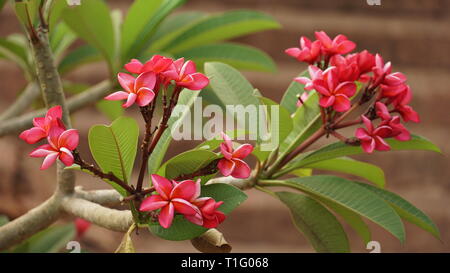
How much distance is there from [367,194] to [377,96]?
102mm

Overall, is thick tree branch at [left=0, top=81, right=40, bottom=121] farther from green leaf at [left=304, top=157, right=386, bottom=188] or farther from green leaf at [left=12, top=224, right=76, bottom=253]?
green leaf at [left=304, top=157, right=386, bottom=188]

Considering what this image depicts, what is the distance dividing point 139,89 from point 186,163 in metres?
0.08

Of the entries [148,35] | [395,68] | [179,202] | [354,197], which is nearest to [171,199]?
[179,202]

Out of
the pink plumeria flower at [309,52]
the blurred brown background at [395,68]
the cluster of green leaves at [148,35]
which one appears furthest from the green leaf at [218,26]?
the blurred brown background at [395,68]

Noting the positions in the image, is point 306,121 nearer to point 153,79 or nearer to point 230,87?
point 230,87

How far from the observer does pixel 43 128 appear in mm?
452

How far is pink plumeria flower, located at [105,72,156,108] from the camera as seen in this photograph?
1.42 ft

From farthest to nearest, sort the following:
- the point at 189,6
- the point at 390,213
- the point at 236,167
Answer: the point at 189,6, the point at 390,213, the point at 236,167

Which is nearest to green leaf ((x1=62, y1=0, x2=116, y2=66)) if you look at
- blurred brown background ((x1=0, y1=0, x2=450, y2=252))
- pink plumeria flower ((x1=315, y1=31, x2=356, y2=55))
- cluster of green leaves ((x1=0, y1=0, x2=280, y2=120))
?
cluster of green leaves ((x1=0, y1=0, x2=280, y2=120))

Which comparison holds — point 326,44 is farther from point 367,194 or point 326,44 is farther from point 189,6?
point 189,6

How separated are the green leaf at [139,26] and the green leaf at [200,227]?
1.14 feet

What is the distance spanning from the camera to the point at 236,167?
459 mm

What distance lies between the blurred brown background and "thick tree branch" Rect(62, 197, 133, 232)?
0.86 meters

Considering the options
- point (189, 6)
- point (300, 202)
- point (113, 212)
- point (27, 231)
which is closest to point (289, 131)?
point (300, 202)
